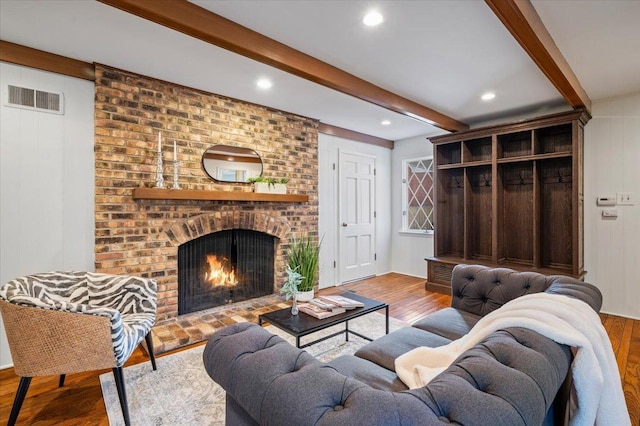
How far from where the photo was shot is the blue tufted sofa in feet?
2.30

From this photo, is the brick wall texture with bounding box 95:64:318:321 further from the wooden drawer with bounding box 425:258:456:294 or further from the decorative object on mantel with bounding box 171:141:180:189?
the wooden drawer with bounding box 425:258:456:294

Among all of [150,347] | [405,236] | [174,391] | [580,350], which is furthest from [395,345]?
[405,236]

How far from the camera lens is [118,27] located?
217 centimetres

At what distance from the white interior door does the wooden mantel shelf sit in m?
1.20

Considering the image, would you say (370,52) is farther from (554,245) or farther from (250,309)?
(554,245)

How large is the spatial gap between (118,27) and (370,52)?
1822 millimetres

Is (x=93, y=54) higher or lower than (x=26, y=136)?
higher

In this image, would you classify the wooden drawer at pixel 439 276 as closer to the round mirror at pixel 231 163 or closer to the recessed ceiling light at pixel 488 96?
the recessed ceiling light at pixel 488 96

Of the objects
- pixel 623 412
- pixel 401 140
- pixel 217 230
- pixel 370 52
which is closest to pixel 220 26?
pixel 370 52

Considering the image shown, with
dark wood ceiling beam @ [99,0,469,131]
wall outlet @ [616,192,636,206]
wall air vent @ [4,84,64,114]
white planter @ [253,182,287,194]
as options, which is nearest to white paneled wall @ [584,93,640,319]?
wall outlet @ [616,192,636,206]

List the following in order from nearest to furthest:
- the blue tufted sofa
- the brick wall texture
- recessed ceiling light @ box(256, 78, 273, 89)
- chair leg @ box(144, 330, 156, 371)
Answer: the blue tufted sofa → chair leg @ box(144, 330, 156, 371) → the brick wall texture → recessed ceiling light @ box(256, 78, 273, 89)

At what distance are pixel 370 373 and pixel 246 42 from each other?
218cm

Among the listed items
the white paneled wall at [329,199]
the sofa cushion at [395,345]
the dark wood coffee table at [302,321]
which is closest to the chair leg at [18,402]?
the dark wood coffee table at [302,321]

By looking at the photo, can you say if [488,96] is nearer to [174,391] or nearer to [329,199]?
[329,199]
